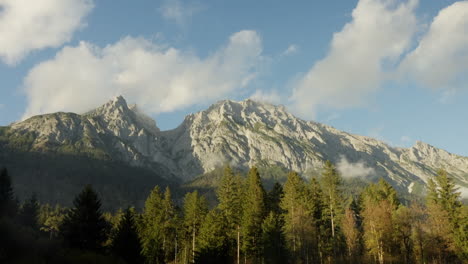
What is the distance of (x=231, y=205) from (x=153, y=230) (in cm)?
1547

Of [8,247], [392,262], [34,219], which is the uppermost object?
[34,219]

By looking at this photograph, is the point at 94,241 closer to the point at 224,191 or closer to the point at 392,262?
the point at 224,191

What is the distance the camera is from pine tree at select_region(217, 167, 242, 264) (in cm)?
5519

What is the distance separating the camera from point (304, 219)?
52.0 meters

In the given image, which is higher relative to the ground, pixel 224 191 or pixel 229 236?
pixel 224 191

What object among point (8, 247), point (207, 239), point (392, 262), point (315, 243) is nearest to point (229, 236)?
point (207, 239)

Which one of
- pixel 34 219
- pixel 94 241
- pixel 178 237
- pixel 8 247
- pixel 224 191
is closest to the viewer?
pixel 8 247

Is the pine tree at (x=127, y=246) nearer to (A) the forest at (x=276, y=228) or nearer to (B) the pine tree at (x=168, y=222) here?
(A) the forest at (x=276, y=228)

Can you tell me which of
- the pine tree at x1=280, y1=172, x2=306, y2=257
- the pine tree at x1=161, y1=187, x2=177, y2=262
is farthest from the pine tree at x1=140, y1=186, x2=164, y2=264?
the pine tree at x1=280, y1=172, x2=306, y2=257

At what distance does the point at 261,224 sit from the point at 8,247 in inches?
1535

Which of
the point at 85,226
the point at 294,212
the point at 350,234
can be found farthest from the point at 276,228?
the point at 85,226

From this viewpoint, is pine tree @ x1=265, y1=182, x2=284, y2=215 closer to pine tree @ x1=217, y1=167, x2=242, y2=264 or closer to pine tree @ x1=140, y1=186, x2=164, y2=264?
pine tree @ x1=217, y1=167, x2=242, y2=264

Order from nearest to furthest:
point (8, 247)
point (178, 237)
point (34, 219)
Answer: point (8, 247) → point (178, 237) → point (34, 219)

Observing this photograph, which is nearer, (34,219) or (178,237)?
(178,237)
